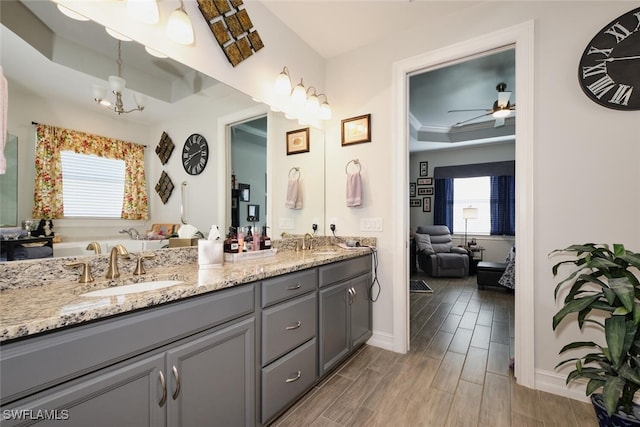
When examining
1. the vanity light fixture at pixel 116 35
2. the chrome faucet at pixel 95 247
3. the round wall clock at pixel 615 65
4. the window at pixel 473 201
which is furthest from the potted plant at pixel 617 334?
the window at pixel 473 201

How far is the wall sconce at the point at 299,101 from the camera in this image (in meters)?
2.33

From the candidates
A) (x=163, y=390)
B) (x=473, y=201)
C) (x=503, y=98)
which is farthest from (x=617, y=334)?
(x=473, y=201)

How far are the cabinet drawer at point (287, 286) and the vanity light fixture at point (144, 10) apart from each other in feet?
4.89

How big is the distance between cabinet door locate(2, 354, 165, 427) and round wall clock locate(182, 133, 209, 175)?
44.9 inches

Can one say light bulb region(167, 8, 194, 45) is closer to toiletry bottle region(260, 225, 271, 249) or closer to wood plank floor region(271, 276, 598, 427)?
toiletry bottle region(260, 225, 271, 249)

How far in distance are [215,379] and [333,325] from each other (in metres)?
0.97

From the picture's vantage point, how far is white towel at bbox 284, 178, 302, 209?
8.62ft

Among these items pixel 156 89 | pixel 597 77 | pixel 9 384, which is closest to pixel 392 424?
pixel 9 384

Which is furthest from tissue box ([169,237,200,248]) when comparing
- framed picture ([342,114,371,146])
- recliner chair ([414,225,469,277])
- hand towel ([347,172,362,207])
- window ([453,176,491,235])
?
window ([453,176,491,235])

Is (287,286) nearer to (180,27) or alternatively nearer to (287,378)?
(287,378)

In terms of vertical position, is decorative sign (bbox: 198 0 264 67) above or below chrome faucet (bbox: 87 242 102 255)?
above

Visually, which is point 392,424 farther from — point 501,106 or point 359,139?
point 501,106

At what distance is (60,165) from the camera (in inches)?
48.6

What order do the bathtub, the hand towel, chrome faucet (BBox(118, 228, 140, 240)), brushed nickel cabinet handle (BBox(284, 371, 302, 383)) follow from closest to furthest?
the bathtub, chrome faucet (BBox(118, 228, 140, 240)), brushed nickel cabinet handle (BBox(284, 371, 302, 383)), the hand towel
